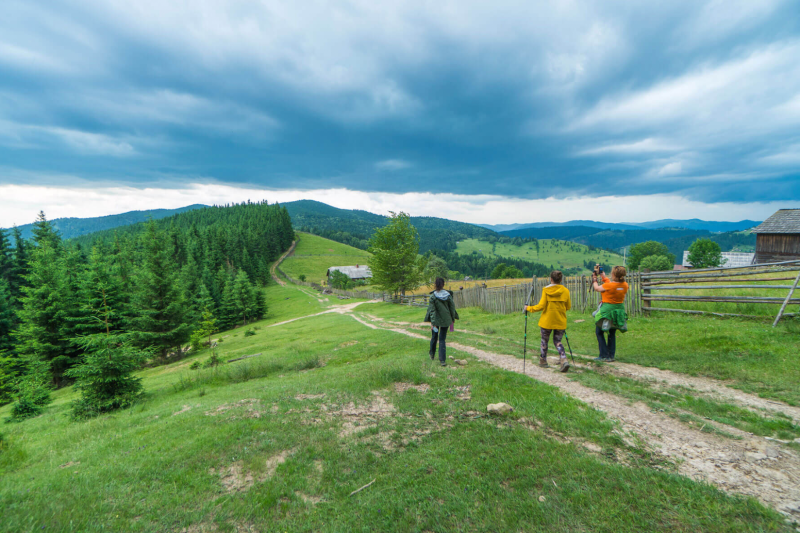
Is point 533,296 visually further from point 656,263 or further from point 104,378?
point 656,263

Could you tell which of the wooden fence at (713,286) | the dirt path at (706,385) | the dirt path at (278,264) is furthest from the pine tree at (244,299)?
the dirt path at (706,385)

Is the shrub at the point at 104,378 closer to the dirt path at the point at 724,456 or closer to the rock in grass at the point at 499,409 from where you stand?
the rock in grass at the point at 499,409

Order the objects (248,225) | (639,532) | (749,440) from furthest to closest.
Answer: (248,225) < (749,440) < (639,532)

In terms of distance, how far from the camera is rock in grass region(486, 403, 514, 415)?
5.66 m

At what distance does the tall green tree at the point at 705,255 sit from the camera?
74.4 meters

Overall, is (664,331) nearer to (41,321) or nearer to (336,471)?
(336,471)

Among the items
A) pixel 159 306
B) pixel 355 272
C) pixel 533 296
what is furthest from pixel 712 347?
pixel 355 272

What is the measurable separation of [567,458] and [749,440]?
2.77 metres

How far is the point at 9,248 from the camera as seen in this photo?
44.7m

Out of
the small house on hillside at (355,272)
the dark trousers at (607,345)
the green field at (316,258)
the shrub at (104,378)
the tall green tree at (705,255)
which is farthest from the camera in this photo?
the green field at (316,258)

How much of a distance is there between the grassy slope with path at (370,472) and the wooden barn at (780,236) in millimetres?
43880

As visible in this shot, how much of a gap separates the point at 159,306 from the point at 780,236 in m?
62.6

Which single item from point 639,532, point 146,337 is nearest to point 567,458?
point 639,532

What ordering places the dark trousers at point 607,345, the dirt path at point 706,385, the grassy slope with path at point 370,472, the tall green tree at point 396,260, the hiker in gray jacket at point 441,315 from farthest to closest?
the tall green tree at point 396,260, the hiker in gray jacket at point 441,315, the dark trousers at point 607,345, the dirt path at point 706,385, the grassy slope with path at point 370,472
